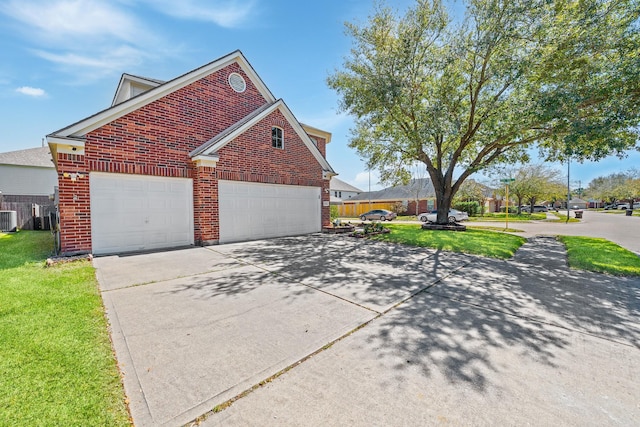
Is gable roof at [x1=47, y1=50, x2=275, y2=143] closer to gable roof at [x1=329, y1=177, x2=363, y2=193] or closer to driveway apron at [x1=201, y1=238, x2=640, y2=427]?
driveway apron at [x1=201, y1=238, x2=640, y2=427]

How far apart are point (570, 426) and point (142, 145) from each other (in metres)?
10.4

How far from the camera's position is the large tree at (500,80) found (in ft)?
28.0

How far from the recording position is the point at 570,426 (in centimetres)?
189

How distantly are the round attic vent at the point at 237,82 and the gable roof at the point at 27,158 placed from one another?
69.4 feet

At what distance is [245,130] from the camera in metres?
10.1

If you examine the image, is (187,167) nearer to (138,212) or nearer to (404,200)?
(138,212)

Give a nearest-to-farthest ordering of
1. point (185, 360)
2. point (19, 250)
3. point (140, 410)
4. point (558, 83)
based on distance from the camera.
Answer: point (140, 410) → point (185, 360) → point (19, 250) → point (558, 83)

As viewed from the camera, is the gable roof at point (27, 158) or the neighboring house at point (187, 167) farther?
the gable roof at point (27, 158)

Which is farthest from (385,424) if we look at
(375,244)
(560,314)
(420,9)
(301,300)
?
(420,9)

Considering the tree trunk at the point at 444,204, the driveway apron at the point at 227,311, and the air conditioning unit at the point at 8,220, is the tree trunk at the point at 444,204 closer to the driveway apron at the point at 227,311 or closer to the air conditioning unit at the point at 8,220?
the driveway apron at the point at 227,311

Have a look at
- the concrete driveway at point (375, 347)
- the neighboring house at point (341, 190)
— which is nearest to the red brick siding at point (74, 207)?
the concrete driveway at point (375, 347)

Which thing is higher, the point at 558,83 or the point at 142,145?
the point at 558,83

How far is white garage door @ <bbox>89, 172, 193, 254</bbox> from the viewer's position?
7.62 m

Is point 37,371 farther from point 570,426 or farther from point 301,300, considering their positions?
point 570,426
